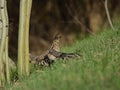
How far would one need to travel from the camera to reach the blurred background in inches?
661

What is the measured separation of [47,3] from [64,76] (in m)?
12.2

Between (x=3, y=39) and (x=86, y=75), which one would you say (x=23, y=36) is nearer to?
(x=3, y=39)

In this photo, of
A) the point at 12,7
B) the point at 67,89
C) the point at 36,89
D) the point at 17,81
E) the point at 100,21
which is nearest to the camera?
the point at 67,89

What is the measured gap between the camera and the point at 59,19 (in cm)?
1812

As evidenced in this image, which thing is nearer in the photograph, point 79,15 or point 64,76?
point 64,76

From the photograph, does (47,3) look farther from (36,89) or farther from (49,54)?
(36,89)

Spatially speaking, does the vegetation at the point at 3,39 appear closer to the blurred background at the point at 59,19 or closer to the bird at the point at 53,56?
the bird at the point at 53,56

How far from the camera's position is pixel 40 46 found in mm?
17891

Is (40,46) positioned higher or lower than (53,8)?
lower

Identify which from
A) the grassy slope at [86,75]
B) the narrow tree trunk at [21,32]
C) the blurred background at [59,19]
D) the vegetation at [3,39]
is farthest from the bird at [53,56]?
the blurred background at [59,19]

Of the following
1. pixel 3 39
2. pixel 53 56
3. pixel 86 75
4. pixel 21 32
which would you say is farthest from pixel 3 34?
pixel 86 75

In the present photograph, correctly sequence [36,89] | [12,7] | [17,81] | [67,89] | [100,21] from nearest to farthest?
[67,89]
[36,89]
[17,81]
[100,21]
[12,7]

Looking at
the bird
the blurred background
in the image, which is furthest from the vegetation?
the blurred background

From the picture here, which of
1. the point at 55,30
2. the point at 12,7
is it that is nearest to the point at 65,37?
the point at 55,30
